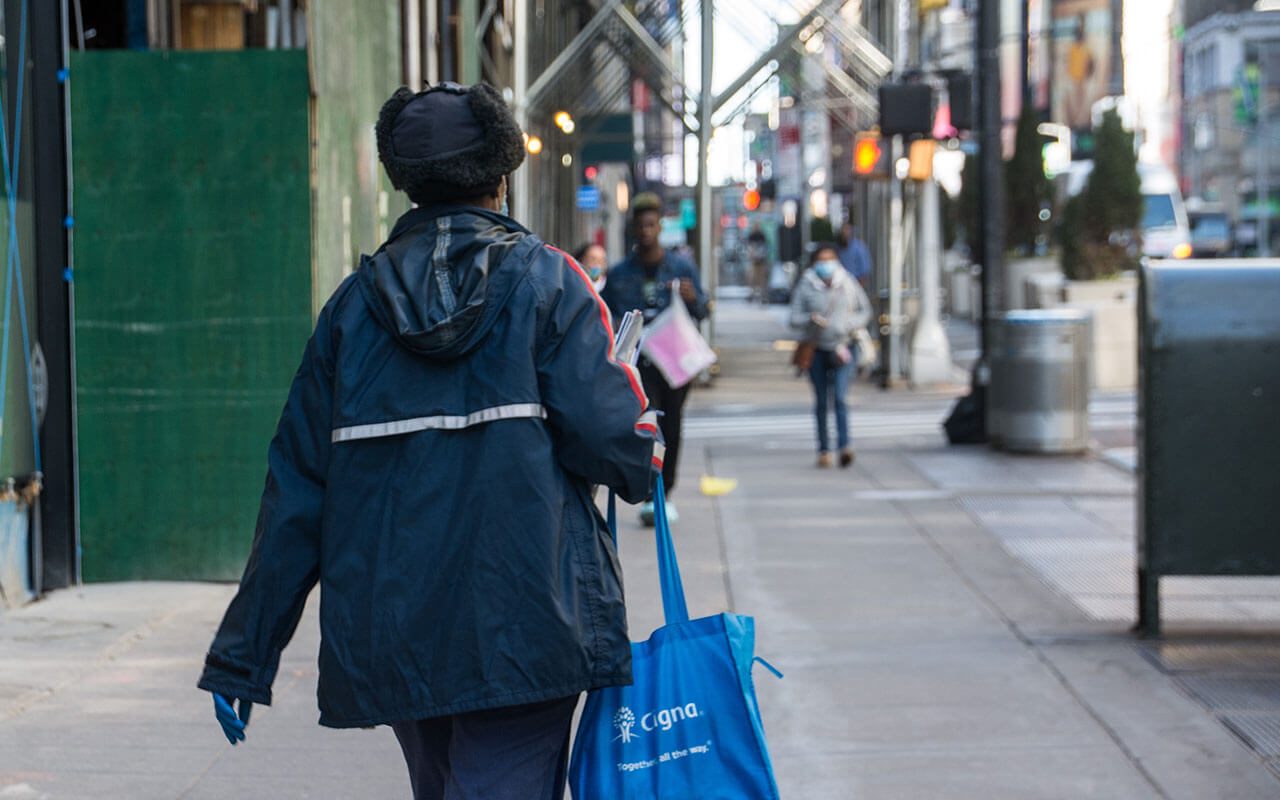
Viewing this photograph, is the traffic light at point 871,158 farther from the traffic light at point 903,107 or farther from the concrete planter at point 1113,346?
the traffic light at point 903,107

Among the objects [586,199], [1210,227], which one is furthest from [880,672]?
[1210,227]

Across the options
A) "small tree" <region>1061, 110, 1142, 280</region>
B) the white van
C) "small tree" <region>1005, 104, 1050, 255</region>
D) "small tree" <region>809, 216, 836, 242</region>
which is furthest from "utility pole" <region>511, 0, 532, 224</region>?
"small tree" <region>809, 216, 836, 242</region>

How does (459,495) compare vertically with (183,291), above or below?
below

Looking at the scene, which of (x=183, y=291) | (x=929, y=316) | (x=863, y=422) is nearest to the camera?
(x=183, y=291)

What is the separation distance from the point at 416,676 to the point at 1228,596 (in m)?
5.79

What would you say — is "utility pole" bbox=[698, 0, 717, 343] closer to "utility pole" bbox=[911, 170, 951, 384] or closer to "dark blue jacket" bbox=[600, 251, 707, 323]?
"utility pole" bbox=[911, 170, 951, 384]

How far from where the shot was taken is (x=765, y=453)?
44.4 feet

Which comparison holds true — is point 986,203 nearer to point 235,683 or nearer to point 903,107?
point 903,107

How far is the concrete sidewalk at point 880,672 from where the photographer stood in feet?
15.8

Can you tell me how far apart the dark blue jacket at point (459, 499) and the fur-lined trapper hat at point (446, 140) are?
0.08 m

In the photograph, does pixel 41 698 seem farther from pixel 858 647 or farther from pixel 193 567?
pixel 858 647

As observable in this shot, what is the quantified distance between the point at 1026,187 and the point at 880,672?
23.8 m

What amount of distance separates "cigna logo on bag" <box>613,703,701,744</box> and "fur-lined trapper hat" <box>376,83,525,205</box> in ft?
3.37

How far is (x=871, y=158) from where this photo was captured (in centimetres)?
1972
